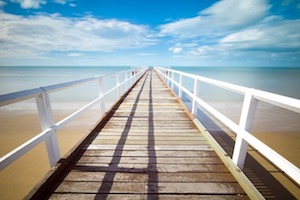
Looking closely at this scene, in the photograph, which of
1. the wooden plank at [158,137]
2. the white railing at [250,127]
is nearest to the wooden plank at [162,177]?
the white railing at [250,127]

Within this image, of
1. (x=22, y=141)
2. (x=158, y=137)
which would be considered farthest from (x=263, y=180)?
(x=22, y=141)

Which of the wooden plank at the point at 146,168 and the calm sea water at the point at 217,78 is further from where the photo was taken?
the calm sea water at the point at 217,78

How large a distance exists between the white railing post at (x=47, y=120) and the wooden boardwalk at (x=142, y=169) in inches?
6.4

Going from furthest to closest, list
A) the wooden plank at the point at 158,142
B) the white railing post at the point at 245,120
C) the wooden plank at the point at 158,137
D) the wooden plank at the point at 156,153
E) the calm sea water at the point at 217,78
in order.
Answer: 1. the calm sea water at the point at 217,78
2. the wooden plank at the point at 158,137
3. the wooden plank at the point at 158,142
4. the wooden plank at the point at 156,153
5. the white railing post at the point at 245,120

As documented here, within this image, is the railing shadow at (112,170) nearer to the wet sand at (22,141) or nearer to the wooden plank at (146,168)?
the wooden plank at (146,168)

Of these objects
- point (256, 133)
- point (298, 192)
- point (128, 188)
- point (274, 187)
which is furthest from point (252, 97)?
point (256, 133)

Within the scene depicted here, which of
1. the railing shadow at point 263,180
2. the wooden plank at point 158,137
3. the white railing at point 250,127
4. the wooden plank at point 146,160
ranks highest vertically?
the white railing at point 250,127

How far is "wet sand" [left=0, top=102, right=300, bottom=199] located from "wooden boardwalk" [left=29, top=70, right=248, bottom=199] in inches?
29.1

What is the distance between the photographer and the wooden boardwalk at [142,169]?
1.65m

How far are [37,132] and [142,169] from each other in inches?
292

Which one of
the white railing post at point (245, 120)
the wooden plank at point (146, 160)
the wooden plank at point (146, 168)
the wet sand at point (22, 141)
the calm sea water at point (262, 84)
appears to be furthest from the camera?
the calm sea water at point (262, 84)

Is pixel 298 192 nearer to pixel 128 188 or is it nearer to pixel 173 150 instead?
pixel 173 150

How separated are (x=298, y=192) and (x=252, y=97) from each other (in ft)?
12.5

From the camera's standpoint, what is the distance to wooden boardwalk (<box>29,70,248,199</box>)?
5.41 ft
